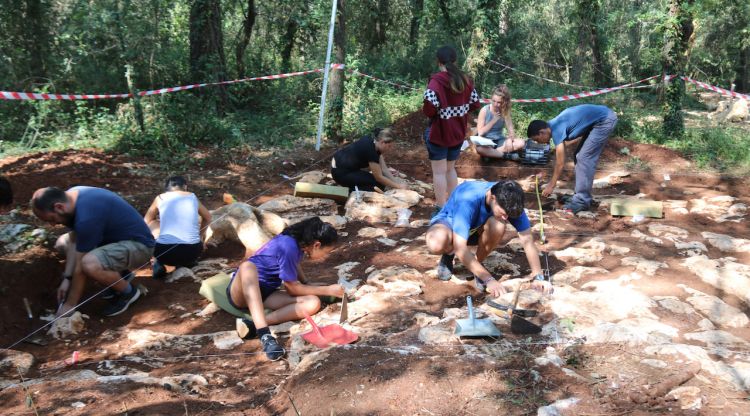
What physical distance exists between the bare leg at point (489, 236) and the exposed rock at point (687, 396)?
1671 mm

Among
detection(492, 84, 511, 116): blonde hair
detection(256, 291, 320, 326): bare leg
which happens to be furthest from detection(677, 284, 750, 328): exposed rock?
detection(492, 84, 511, 116): blonde hair

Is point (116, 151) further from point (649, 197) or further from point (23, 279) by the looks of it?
point (649, 197)

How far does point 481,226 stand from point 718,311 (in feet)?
5.36

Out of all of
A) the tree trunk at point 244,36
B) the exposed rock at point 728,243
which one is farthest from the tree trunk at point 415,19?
the exposed rock at point 728,243

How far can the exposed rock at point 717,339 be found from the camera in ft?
10.6

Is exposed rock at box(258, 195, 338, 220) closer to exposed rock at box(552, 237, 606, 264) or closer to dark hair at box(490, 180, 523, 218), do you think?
exposed rock at box(552, 237, 606, 264)

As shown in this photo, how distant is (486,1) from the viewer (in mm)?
9969

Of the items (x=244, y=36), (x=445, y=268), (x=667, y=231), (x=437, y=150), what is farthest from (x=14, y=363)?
(x=244, y=36)

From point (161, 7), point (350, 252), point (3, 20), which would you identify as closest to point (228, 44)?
point (161, 7)

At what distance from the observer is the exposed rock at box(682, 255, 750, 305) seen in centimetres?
412

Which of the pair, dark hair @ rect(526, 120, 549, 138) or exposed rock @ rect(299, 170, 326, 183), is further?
Result: exposed rock @ rect(299, 170, 326, 183)

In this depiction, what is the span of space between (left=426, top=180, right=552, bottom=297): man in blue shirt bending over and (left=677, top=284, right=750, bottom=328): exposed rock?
0.97 meters

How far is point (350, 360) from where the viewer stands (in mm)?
3115

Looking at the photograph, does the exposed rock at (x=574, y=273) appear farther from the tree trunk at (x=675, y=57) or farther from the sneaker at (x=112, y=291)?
the tree trunk at (x=675, y=57)
